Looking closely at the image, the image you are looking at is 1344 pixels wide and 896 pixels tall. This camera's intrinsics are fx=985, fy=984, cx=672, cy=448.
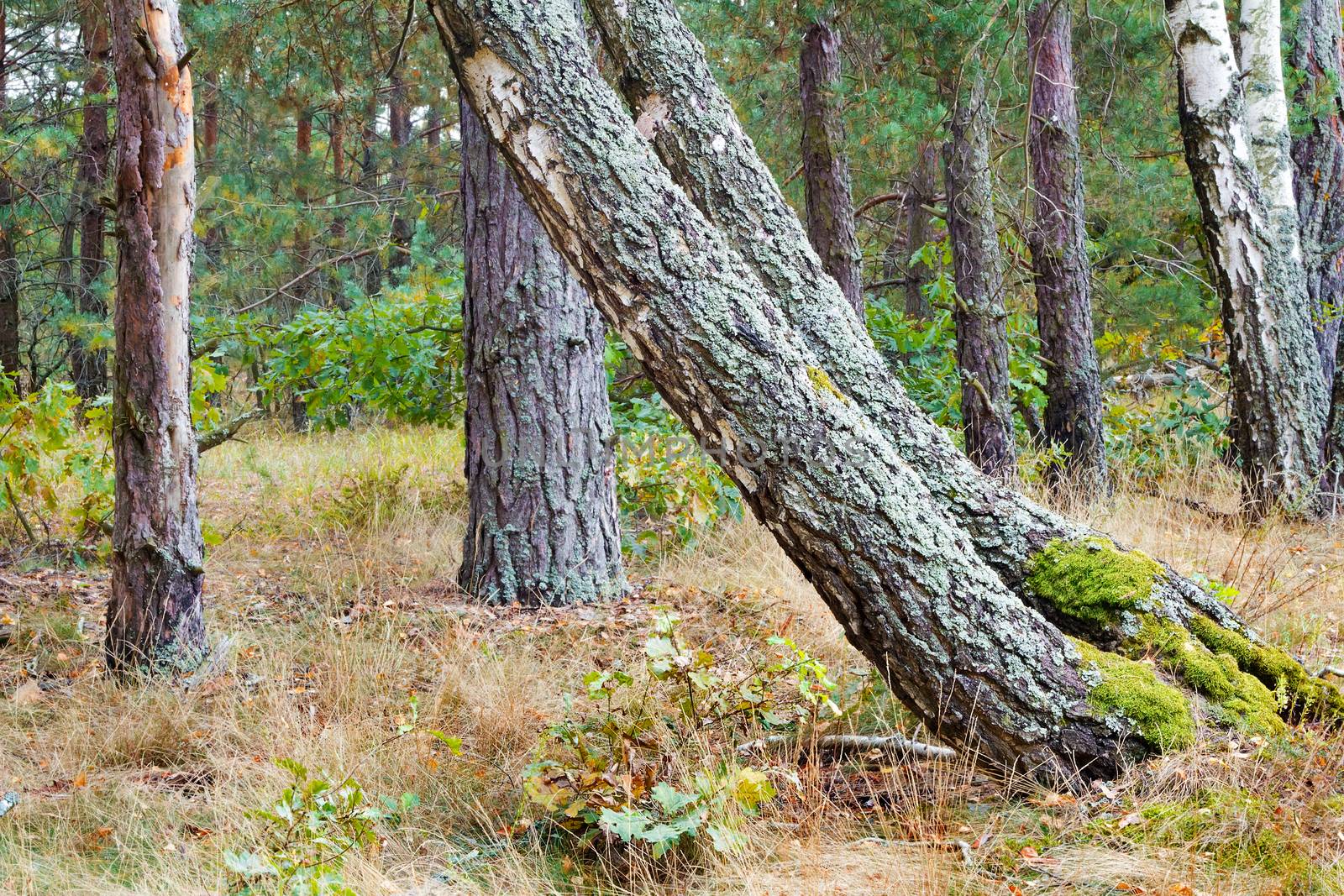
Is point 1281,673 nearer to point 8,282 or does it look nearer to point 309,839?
point 309,839

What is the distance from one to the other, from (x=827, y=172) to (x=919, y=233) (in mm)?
3791

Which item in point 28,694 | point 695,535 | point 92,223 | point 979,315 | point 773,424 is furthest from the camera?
point 92,223

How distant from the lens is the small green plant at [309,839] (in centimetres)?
219

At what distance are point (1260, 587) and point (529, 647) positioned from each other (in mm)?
3032

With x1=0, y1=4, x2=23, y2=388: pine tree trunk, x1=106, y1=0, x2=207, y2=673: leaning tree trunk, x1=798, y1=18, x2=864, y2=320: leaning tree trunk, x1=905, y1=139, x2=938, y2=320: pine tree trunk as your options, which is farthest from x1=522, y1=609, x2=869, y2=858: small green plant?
x1=0, y1=4, x2=23, y2=388: pine tree trunk

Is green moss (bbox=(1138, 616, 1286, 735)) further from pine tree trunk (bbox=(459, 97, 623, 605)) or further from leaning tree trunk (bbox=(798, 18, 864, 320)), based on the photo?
leaning tree trunk (bbox=(798, 18, 864, 320))

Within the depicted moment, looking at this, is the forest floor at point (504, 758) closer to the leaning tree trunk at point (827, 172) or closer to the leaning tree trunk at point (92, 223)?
the leaning tree trunk at point (827, 172)

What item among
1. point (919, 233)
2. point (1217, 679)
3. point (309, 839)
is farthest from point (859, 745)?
point (919, 233)

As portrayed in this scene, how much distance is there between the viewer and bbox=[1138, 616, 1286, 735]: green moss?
2.57 metres

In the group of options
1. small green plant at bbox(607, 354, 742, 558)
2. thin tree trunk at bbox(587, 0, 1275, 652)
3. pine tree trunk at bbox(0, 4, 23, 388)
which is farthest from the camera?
pine tree trunk at bbox(0, 4, 23, 388)

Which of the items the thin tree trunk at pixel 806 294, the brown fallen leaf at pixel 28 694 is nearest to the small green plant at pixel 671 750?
the thin tree trunk at pixel 806 294

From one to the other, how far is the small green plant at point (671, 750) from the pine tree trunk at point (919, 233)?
746 centimetres

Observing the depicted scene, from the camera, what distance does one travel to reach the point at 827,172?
755 centimetres

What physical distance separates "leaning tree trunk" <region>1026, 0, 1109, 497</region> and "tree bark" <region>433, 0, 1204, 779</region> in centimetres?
552
